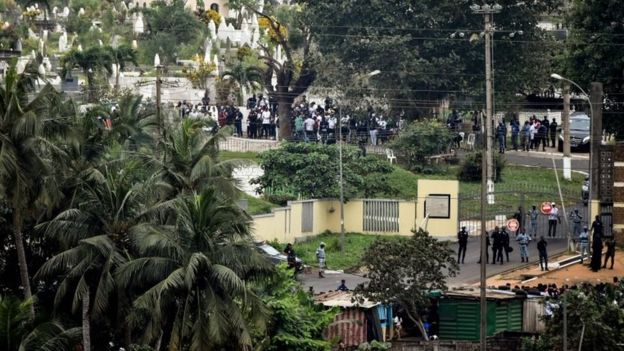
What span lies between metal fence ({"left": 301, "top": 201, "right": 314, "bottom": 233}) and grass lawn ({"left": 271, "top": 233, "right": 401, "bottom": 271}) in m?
0.33

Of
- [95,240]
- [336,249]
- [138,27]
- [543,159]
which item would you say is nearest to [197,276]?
[95,240]

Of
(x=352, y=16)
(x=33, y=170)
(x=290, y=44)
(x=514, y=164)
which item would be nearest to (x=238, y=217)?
(x=33, y=170)

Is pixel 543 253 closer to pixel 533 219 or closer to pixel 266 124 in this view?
pixel 533 219

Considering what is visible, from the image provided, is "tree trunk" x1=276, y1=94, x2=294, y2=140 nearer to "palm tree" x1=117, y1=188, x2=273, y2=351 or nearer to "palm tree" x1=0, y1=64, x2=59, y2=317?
"palm tree" x1=0, y1=64, x2=59, y2=317

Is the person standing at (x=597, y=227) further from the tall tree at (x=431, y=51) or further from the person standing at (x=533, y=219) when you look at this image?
the tall tree at (x=431, y=51)

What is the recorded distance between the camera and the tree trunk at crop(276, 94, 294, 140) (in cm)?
7925

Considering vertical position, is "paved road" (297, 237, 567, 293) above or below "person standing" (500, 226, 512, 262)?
below

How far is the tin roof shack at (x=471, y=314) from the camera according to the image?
5119 centimetres

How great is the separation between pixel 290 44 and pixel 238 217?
4363 centimetres

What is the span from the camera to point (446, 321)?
5156 centimetres

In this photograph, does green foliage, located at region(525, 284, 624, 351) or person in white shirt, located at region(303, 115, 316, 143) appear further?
person in white shirt, located at region(303, 115, 316, 143)

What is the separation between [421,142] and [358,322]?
22047 millimetres

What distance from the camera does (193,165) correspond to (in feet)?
156

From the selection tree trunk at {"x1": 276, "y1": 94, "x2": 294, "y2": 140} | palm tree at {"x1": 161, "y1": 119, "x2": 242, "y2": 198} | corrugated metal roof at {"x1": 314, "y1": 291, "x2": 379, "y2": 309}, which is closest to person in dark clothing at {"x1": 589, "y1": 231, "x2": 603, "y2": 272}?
corrugated metal roof at {"x1": 314, "y1": 291, "x2": 379, "y2": 309}
